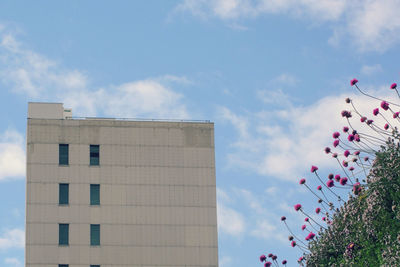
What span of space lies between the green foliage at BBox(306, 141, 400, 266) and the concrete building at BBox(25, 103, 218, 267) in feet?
210

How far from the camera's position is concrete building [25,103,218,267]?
95688mm

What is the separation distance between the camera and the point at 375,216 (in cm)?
3241

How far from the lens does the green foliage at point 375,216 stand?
104 feet

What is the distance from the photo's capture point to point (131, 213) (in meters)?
97.3

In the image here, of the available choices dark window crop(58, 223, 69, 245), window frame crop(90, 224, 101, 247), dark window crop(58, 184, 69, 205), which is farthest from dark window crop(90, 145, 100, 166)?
dark window crop(58, 223, 69, 245)

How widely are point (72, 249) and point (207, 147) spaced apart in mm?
18158

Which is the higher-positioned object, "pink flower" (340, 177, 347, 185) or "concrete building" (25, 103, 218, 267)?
"concrete building" (25, 103, 218, 267)

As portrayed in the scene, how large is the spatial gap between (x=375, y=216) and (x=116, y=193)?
6694cm

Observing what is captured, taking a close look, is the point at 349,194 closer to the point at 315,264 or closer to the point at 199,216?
the point at 315,264

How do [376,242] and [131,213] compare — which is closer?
[376,242]

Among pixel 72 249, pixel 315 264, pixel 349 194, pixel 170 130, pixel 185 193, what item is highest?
pixel 170 130

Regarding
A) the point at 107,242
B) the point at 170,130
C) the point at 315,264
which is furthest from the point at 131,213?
the point at 315,264

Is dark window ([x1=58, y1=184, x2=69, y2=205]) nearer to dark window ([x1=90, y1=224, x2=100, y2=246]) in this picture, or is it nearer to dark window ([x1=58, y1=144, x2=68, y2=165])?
dark window ([x1=58, y1=144, x2=68, y2=165])

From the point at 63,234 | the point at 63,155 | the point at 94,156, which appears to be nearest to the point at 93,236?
the point at 63,234
